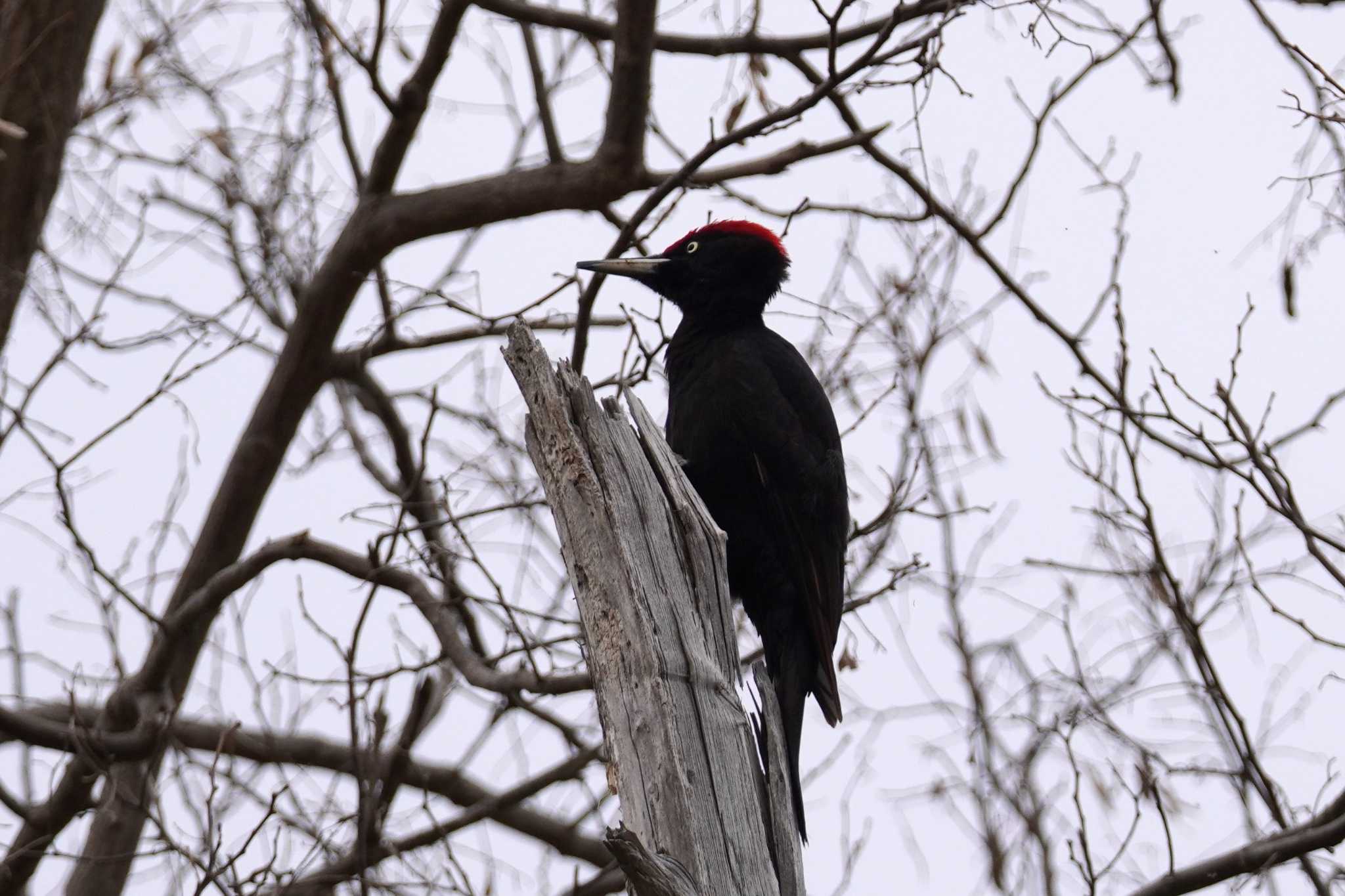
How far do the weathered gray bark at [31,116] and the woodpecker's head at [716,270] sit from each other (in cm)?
290

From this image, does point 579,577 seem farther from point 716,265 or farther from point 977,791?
point 977,791

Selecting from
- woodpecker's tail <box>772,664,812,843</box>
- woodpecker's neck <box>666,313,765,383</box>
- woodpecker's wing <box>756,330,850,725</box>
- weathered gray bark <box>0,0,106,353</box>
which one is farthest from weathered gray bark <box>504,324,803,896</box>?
weathered gray bark <box>0,0,106,353</box>

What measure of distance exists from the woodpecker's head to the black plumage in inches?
6.0

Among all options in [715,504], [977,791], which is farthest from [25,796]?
[977,791]

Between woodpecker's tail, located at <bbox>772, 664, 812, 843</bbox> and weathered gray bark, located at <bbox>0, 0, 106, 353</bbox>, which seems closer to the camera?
woodpecker's tail, located at <bbox>772, 664, 812, 843</bbox>

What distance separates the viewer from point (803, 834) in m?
3.22

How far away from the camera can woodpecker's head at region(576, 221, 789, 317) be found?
174 inches

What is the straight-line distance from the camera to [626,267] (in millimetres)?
4375

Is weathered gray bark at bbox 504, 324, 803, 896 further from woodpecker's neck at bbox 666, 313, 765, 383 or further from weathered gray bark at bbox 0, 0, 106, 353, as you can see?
weathered gray bark at bbox 0, 0, 106, 353

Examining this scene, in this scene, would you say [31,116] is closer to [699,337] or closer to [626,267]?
[626,267]

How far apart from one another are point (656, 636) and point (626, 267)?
1845mm

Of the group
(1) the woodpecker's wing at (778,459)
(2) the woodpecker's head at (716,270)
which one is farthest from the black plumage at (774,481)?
(2) the woodpecker's head at (716,270)

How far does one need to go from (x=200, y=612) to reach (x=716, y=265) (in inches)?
93.1

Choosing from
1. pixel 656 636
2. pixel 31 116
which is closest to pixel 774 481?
pixel 656 636
